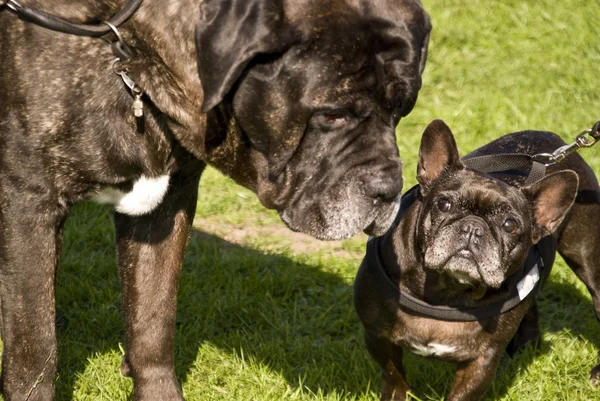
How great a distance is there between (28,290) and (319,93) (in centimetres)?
122

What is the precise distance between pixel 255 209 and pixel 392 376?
2.26m

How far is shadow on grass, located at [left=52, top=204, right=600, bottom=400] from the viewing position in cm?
423

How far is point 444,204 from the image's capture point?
149 inches

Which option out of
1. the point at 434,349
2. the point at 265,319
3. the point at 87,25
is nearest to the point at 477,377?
the point at 434,349

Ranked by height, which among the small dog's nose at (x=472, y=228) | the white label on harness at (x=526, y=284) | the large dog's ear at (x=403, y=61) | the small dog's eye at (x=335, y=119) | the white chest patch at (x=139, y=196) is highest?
the large dog's ear at (x=403, y=61)

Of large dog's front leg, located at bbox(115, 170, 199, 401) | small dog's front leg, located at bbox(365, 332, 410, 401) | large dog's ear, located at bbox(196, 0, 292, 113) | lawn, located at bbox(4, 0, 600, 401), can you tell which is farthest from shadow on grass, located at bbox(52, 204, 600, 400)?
large dog's ear, located at bbox(196, 0, 292, 113)

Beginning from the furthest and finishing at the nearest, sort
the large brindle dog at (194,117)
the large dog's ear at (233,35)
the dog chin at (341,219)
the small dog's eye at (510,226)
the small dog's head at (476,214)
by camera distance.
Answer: the small dog's eye at (510,226), the small dog's head at (476,214), the dog chin at (341,219), the large brindle dog at (194,117), the large dog's ear at (233,35)

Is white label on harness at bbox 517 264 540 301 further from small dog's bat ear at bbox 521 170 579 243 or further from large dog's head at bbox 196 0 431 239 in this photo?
large dog's head at bbox 196 0 431 239

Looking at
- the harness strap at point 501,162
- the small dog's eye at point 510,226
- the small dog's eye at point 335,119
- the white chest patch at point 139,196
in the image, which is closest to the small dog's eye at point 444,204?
the small dog's eye at point 510,226

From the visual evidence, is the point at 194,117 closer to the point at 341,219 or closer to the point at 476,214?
the point at 341,219

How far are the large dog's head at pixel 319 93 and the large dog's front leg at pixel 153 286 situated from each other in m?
0.64

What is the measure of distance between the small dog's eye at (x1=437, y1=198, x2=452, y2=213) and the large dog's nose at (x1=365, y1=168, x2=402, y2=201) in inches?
24.2

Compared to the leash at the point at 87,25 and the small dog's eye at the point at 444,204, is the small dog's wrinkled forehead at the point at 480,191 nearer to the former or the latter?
the small dog's eye at the point at 444,204

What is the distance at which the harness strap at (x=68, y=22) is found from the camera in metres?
3.11
